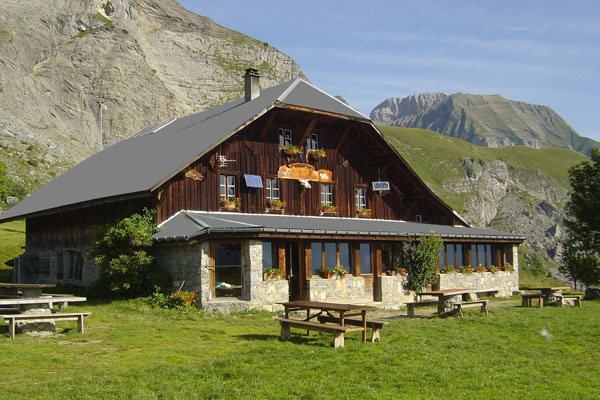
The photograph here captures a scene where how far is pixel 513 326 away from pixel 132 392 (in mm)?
10111

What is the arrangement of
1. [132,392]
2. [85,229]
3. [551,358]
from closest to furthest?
[132,392] < [551,358] < [85,229]

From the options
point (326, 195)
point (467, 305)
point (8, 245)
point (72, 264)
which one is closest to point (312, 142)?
point (326, 195)

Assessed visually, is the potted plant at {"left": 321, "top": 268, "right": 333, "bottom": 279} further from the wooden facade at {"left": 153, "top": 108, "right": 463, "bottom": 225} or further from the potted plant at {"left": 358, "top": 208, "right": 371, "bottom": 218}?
the potted plant at {"left": 358, "top": 208, "right": 371, "bottom": 218}

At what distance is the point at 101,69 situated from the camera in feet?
333

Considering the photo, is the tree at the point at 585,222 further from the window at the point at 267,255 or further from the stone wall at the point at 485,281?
the window at the point at 267,255

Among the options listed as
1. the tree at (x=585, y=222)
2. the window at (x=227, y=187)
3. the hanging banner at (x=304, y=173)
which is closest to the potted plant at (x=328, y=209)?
the hanging banner at (x=304, y=173)

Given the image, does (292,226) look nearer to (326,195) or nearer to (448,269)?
(326,195)

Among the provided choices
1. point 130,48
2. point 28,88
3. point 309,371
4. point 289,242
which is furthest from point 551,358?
point 130,48

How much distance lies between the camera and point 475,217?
149625 millimetres

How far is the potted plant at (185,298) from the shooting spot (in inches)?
719

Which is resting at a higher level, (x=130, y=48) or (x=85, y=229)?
(x=130, y=48)

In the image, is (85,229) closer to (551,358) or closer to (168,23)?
(551,358)

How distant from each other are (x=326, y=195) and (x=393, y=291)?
16.5ft

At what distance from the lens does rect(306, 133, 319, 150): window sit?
25.6 m
